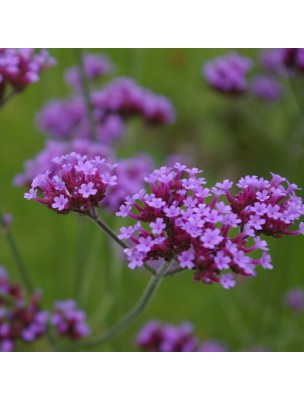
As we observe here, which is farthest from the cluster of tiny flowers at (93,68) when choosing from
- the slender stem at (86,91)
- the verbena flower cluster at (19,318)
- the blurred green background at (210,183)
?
the verbena flower cluster at (19,318)

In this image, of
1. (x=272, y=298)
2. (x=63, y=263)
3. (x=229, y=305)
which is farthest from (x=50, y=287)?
(x=272, y=298)

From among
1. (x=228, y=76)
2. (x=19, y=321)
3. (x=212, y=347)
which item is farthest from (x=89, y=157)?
(x=212, y=347)

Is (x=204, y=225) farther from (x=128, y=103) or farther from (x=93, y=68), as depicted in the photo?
(x=93, y=68)

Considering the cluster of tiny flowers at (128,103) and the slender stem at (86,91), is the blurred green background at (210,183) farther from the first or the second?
the slender stem at (86,91)

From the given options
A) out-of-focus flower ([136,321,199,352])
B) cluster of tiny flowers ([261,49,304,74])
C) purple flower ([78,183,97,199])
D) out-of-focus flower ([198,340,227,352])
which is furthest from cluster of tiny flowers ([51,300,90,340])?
cluster of tiny flowers ([261,49,304,74])

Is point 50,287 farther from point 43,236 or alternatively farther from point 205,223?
point 205,223
